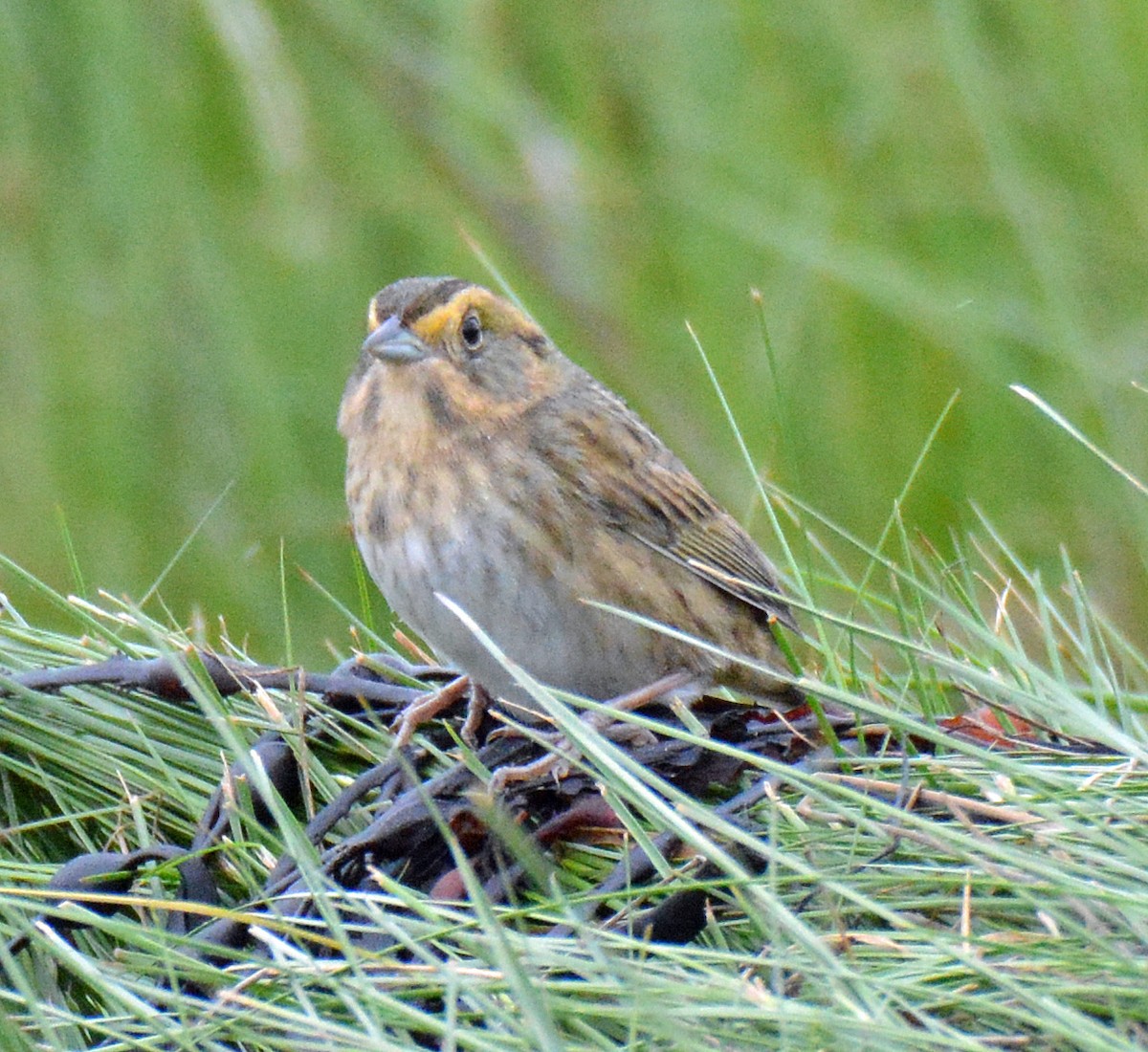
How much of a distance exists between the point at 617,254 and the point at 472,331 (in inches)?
29.3

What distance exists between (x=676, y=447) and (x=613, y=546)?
0.77 m

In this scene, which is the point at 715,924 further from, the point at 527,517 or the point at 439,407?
the point at 439,407

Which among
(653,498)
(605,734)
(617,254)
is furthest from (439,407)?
(617,254)

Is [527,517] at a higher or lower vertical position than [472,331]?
lower

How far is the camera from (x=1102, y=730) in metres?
1.56

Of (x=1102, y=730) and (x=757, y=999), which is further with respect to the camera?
(x=1102, y=730)

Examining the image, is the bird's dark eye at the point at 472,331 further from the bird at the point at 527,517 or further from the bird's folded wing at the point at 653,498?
the bird's folded wing at the point at 653,498

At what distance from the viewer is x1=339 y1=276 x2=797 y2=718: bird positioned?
8.48ft

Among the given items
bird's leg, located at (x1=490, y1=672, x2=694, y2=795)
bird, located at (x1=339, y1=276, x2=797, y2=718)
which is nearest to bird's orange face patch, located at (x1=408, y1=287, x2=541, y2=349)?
bird, located at (x1=339, y1=276, x2=797, y2=718)

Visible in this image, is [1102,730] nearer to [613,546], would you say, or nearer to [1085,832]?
[1085,832]

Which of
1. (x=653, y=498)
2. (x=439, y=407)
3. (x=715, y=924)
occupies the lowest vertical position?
(x=653, y=498)

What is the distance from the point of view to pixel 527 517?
2.66 m

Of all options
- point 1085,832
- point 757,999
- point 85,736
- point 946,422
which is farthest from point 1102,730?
point 946,422

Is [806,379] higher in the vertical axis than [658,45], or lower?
lower
